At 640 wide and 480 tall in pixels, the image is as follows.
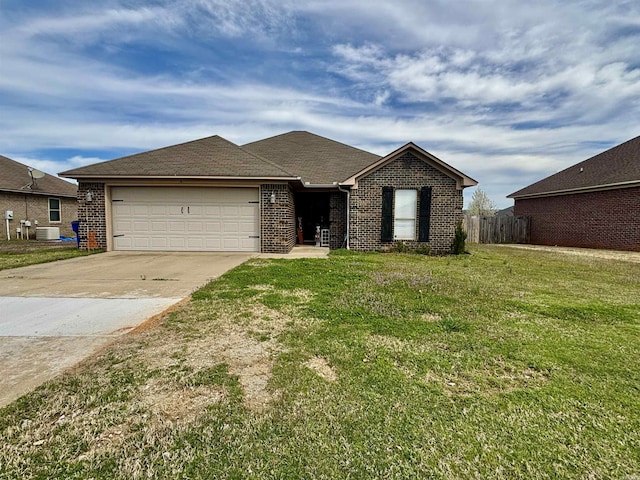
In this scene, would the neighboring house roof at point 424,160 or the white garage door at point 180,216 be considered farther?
the neighboring house roof at point 424,160

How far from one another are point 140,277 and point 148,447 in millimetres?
5617

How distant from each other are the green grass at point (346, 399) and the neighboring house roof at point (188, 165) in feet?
23.3

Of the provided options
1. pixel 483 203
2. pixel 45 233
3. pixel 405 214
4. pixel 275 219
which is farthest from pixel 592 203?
pixel 45 233

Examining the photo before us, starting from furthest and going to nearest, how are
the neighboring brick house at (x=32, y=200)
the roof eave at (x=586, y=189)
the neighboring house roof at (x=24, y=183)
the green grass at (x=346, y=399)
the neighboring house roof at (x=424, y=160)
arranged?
1. the neighboring house roof at (x=24, y=183)
2. the neighboring brick house at (x=32, y=200)
3. the roof eave at (x=586, y=189)
4. the neighboring house roof at (x=424, y=160)
5. the green grass at (x=346, y=399)

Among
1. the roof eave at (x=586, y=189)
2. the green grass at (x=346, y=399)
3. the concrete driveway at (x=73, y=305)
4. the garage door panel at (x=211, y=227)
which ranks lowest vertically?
the green grass at (x=346, y=399)

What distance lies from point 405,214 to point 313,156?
5.96m

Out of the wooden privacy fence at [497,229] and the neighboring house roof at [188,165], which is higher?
the neighboring house roof at [188,165]

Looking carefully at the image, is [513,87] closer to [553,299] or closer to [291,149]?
[291,149]

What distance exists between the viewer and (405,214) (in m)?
11.8

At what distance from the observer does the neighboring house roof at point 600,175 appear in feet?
46.9

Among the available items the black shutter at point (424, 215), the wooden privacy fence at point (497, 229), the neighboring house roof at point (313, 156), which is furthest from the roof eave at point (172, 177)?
the wooden privacy fence at point (497, 229)

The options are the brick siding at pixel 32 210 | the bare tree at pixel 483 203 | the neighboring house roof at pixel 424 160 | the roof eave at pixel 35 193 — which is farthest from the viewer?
the bare tree at pixel 483 203

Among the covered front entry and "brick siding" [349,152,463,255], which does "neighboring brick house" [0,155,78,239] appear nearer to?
the covered front entry

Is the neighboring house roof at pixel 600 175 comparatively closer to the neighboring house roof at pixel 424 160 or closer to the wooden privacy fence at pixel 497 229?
the wooden privacy fence at pixel 497 229
